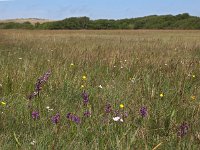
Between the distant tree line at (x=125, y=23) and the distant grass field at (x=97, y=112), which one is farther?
the distant tree line at (x=125, y=23)

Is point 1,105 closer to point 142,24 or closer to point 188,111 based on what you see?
point 188,111

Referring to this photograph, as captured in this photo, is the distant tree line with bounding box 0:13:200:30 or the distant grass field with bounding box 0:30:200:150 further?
the distant tree line with bounding box 0:13:200:30

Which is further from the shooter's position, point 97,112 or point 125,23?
point 125,23

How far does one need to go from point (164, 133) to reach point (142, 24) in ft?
174

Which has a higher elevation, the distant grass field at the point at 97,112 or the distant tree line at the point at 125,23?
the distant grass field at the point at 97,112

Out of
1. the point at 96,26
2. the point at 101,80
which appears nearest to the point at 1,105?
the point at 101,80

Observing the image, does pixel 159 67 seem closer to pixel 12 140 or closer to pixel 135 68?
pixel 135 68

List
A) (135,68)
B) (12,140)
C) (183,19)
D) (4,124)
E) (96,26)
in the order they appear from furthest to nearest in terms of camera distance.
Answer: (183,19) → (96,26) → (135,68) → (4,124) → (12,140)

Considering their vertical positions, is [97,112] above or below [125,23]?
above

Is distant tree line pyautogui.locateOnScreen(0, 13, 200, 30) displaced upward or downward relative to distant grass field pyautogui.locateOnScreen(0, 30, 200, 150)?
downward

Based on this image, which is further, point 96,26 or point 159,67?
point 96,26

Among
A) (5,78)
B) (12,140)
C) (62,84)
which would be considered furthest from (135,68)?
(12,140)

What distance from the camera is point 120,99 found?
434cm

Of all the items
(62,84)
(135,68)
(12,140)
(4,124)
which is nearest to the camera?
(12,140)
